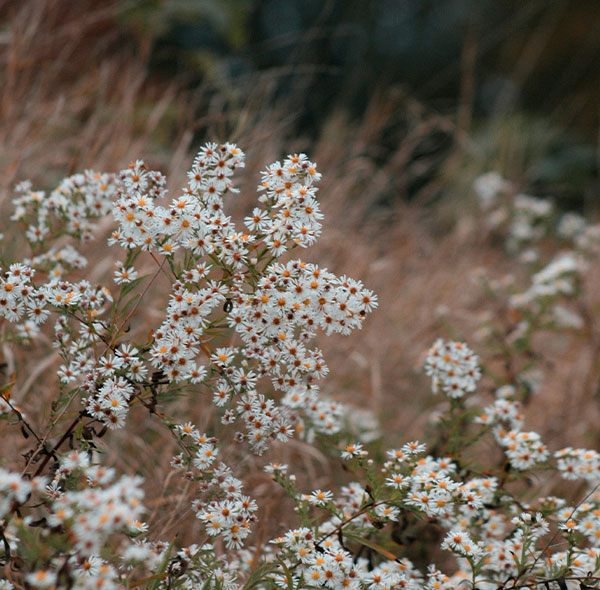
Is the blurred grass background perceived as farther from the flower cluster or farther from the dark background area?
the flower cluster

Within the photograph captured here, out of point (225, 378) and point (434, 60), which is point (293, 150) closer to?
point (225, 378)

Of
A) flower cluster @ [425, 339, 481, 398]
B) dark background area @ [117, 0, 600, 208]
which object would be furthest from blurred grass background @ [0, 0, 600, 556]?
flower cluster @ [425, 339, 481, 398]

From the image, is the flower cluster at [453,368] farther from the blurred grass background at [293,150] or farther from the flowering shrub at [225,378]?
the blurred grass background at [293,150]

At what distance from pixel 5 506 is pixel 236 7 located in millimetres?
5127

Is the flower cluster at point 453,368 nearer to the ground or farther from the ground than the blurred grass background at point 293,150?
nearer to the ground

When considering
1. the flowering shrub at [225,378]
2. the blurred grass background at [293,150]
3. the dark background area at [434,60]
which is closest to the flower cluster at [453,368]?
the flowering shrub at [225,378]

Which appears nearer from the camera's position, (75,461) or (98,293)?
(75,461)

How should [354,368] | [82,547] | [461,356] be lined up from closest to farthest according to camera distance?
[82,547]
[461,356]
[354,368]

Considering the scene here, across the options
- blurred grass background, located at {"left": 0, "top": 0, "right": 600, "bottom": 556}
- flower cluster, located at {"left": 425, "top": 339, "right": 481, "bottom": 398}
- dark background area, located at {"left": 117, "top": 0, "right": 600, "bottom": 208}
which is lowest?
flower cluster, located at {"left": 425, "top": 339, "right": 481, "bottom": 398}

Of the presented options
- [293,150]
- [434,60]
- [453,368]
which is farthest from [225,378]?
[434,60]

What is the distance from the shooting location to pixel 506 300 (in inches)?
107

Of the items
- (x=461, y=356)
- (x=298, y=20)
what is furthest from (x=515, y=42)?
(x=461, y=356)

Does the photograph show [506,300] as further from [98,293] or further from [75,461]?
[75,461]

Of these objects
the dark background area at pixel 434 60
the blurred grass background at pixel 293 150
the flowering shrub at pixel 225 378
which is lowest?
the flowering shrub at pixel 225 378
